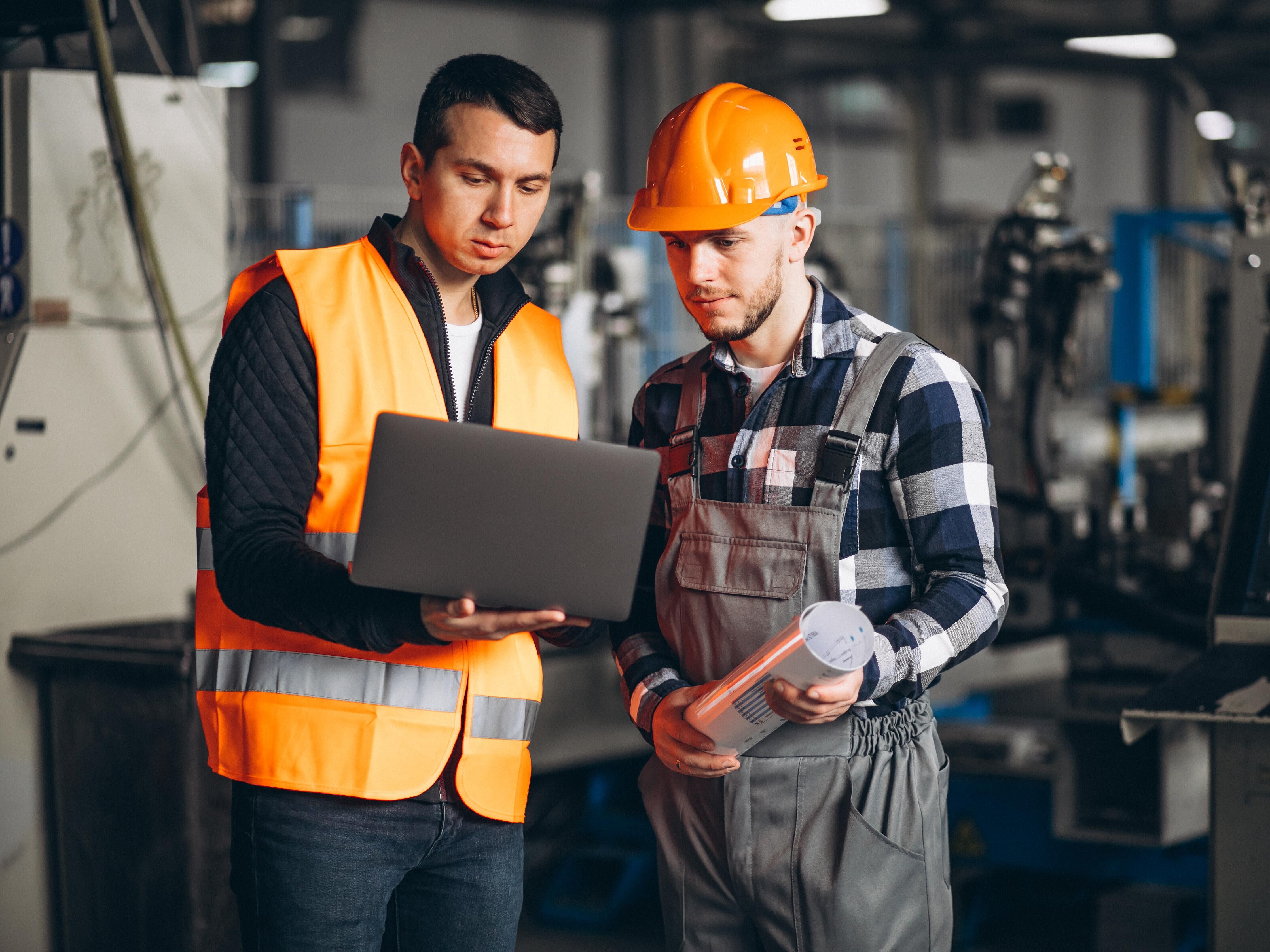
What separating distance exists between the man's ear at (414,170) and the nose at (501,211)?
4.1 inches

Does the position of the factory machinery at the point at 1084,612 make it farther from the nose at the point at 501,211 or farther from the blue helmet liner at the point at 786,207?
the nose at the point at 501,211

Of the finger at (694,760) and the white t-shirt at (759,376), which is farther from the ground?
the white t-shirt at (759,376)

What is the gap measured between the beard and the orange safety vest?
0.28 meters

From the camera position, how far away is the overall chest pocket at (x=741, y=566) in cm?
167

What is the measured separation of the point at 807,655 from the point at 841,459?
0.28 meters

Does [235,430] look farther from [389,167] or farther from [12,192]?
[389,167]

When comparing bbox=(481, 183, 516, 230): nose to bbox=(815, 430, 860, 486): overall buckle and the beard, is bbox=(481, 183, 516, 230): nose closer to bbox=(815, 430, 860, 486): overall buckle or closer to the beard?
the beard

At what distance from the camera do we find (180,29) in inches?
152

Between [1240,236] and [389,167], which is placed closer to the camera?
[1240,236]

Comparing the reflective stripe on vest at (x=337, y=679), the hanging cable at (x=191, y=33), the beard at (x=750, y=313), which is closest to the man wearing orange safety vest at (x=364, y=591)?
the reflective stripe on vest at (x=337, y=679)

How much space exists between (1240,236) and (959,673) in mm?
2085

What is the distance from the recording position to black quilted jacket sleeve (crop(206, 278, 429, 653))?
1.51m

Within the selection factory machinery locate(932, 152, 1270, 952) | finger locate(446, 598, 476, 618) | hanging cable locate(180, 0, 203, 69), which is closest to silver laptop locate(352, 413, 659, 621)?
finger locate(446, 598, 476, 618)

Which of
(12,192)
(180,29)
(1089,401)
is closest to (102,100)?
(12,192)
